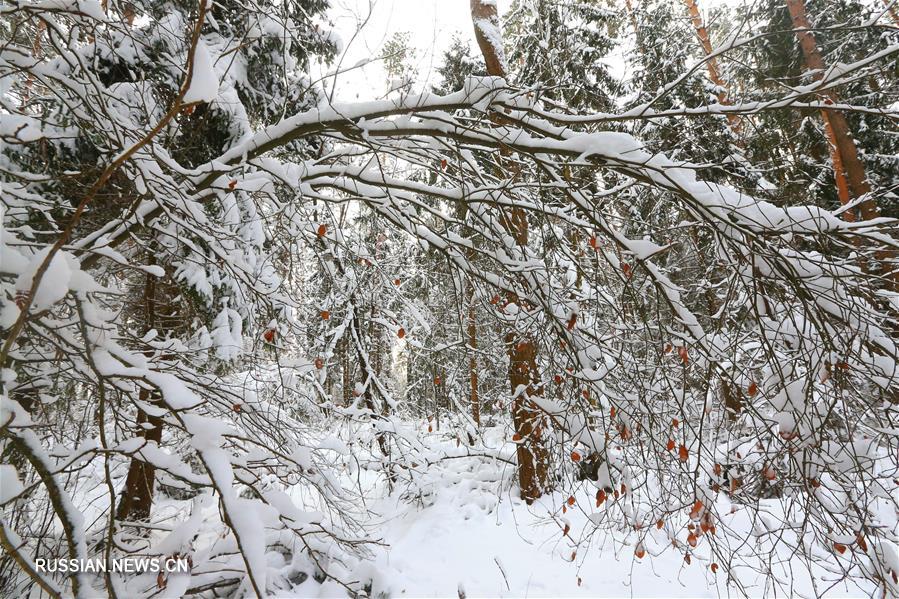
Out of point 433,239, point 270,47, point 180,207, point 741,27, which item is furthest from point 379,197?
point 270,47

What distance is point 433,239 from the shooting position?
273cm

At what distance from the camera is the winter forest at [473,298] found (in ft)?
5.10

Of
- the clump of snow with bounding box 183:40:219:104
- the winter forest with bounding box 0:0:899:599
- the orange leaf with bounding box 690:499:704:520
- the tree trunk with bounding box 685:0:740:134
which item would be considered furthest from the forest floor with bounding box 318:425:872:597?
the clump of snow with bounding box 183:40:219:104

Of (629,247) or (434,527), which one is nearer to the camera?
(629,247)

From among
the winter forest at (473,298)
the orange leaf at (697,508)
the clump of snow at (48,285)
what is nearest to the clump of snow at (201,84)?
the winter forest at (473,298)

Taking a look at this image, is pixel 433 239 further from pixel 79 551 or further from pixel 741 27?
pixel 79 551

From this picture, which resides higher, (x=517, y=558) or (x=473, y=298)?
(x=473, y=298)

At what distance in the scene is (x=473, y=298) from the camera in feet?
10.7

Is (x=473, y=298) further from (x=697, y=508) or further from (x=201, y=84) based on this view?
(x=201, y=84)

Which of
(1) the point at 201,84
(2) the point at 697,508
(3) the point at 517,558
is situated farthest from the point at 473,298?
(3) the point at 517,558

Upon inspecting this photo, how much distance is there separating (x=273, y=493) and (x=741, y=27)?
268cm

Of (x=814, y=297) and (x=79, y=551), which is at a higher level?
(x=814, y=297)

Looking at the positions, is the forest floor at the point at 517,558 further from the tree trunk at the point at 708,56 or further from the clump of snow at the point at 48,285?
the clump of snow at the point at 48,285

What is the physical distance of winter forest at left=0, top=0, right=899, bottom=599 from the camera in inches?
61.2
